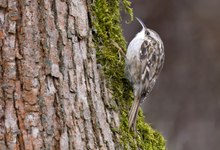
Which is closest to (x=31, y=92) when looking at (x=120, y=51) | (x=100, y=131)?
(x=100, y=131)

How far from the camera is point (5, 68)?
7.53ft

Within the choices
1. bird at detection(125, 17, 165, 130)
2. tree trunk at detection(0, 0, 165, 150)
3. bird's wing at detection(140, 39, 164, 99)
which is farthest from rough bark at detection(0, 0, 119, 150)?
bird's wing at detection(140, 39, 164, 99)

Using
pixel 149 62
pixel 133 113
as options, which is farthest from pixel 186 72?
pixel 133 113

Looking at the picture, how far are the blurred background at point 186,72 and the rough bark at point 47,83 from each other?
1.67 m

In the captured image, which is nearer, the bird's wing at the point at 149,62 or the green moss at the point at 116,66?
the green moss at the point at 116,66

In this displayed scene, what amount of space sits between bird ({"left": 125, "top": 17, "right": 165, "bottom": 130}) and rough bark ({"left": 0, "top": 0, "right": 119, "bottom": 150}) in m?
0.57

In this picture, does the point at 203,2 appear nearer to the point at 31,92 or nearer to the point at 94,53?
the point at 94,53

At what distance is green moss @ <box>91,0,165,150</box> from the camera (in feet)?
8.73

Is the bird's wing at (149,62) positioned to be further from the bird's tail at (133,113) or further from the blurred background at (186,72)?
the blurred background at (186,72)

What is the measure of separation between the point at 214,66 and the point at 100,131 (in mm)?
1934

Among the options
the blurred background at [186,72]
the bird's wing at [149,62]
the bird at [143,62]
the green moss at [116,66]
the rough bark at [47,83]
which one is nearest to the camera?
the rough bark at [47,83]

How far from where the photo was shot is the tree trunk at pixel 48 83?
7.50ft

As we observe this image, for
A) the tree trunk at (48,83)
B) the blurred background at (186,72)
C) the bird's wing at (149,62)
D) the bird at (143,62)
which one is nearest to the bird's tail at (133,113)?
the bird at (143,62)

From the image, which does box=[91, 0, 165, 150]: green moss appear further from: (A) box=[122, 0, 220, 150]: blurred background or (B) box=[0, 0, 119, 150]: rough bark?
(A) box=[122, 0, 220, 150]: blurred background
